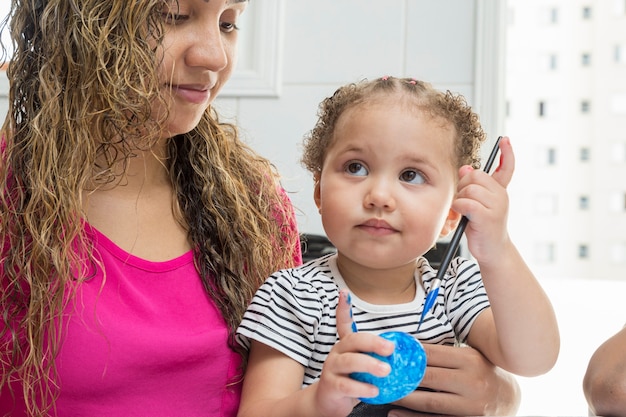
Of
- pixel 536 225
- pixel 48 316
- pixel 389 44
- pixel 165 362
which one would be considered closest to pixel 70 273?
pixel 48 316

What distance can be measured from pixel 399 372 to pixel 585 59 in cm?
1878

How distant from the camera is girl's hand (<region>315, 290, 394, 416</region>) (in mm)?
752

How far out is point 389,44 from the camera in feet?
7.16

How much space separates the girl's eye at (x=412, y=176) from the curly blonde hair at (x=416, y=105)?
77 mm

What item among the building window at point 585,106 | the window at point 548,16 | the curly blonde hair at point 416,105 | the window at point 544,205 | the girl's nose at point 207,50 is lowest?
the curly blonde hair at point 416,105

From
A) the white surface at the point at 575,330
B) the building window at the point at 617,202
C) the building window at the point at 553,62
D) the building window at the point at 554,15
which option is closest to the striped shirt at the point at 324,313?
the white surface at the point at 575,330

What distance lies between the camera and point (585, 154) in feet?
60.0

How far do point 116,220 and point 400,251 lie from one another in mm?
Answer: 423

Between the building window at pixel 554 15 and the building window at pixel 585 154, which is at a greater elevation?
the building window at pixel 554 15

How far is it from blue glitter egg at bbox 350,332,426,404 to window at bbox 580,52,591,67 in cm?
1851

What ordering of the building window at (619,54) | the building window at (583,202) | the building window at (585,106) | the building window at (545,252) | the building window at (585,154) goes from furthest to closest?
the building window at (583,202) < the building window at (545,252) < the building window at (585,106) < the building window at (585,154) < the building window at (619,54)

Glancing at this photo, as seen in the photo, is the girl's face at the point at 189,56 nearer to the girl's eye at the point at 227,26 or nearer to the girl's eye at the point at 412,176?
the girl's eye at the point at 227,26

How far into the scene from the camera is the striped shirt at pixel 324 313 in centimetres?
96

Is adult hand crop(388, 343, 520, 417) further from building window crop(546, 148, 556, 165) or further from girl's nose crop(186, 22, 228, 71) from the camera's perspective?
building window crop(546, 148, 556, 165)
